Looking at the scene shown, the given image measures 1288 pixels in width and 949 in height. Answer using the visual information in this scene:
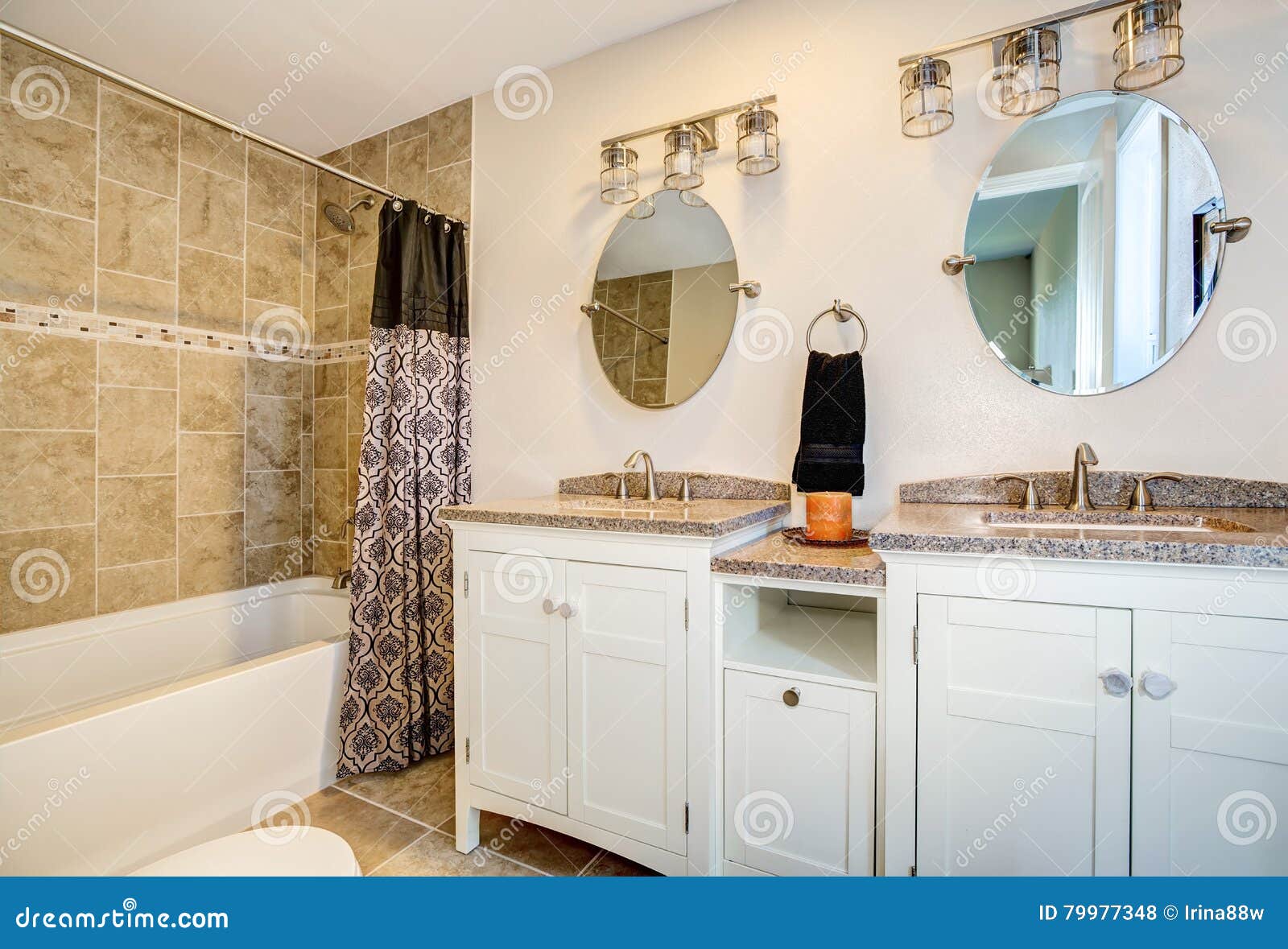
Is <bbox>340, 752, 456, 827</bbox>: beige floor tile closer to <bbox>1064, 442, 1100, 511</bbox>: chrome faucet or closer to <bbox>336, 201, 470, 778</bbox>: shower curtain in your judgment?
<bbox>336, 201, 470, 778</bbox>: shower curtain

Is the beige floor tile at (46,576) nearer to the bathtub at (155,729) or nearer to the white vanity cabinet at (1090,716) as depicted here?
the bathtub at (155,729)

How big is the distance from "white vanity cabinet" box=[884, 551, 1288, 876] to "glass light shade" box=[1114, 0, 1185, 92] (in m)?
1.09

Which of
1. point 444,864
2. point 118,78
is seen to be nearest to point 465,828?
point 444,864

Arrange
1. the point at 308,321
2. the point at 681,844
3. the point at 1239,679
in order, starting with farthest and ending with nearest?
the point at 308,321, the point at 681,844, the point at 1239,679

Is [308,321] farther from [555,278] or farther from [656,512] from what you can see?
[656,512]

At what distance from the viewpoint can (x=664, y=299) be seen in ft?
6.65

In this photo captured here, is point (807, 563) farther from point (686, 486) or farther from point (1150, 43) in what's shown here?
point (1150, 43)

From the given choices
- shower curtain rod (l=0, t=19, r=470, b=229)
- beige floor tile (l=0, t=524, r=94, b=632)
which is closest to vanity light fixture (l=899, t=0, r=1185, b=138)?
shower curtain rod (l=0, t=19, r=470, b=229)

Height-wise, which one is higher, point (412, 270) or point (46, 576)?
point (412, 270)

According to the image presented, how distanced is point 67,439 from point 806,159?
2.62m

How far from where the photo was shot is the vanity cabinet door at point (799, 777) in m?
1.25

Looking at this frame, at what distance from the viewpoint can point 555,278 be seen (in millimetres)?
2244

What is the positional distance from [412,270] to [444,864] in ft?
6.13
